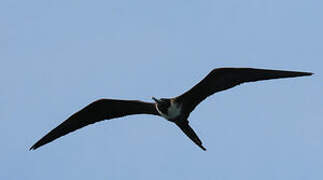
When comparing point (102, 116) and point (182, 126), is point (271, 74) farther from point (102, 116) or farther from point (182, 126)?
point (102, 116)

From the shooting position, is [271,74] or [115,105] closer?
[271,74]

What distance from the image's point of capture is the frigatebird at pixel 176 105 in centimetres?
1532

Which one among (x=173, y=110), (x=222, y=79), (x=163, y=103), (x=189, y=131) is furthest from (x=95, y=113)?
(x=222, y=79)

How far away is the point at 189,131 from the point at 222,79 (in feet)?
4.46

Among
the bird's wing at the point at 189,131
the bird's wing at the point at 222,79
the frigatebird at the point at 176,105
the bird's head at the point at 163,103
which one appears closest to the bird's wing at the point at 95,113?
the frigatebird at the point at 176,105

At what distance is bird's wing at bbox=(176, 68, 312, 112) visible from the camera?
49.7 feet

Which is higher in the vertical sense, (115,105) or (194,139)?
(115,105)

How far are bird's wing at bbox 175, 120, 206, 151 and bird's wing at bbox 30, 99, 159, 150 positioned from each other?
75 cm

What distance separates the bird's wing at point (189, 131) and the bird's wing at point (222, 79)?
0.33 meters

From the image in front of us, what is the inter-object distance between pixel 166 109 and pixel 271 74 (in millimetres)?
2418

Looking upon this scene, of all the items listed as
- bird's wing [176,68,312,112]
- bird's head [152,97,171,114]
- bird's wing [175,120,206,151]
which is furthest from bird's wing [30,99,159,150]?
bird's wing [176,68,312,112]

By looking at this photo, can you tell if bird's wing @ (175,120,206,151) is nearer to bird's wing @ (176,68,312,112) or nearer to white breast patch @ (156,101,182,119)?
white breast patch @ (156,101,182,119)

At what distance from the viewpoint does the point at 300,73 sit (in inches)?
584

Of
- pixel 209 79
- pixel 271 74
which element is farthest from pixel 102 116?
pixel 271 74
